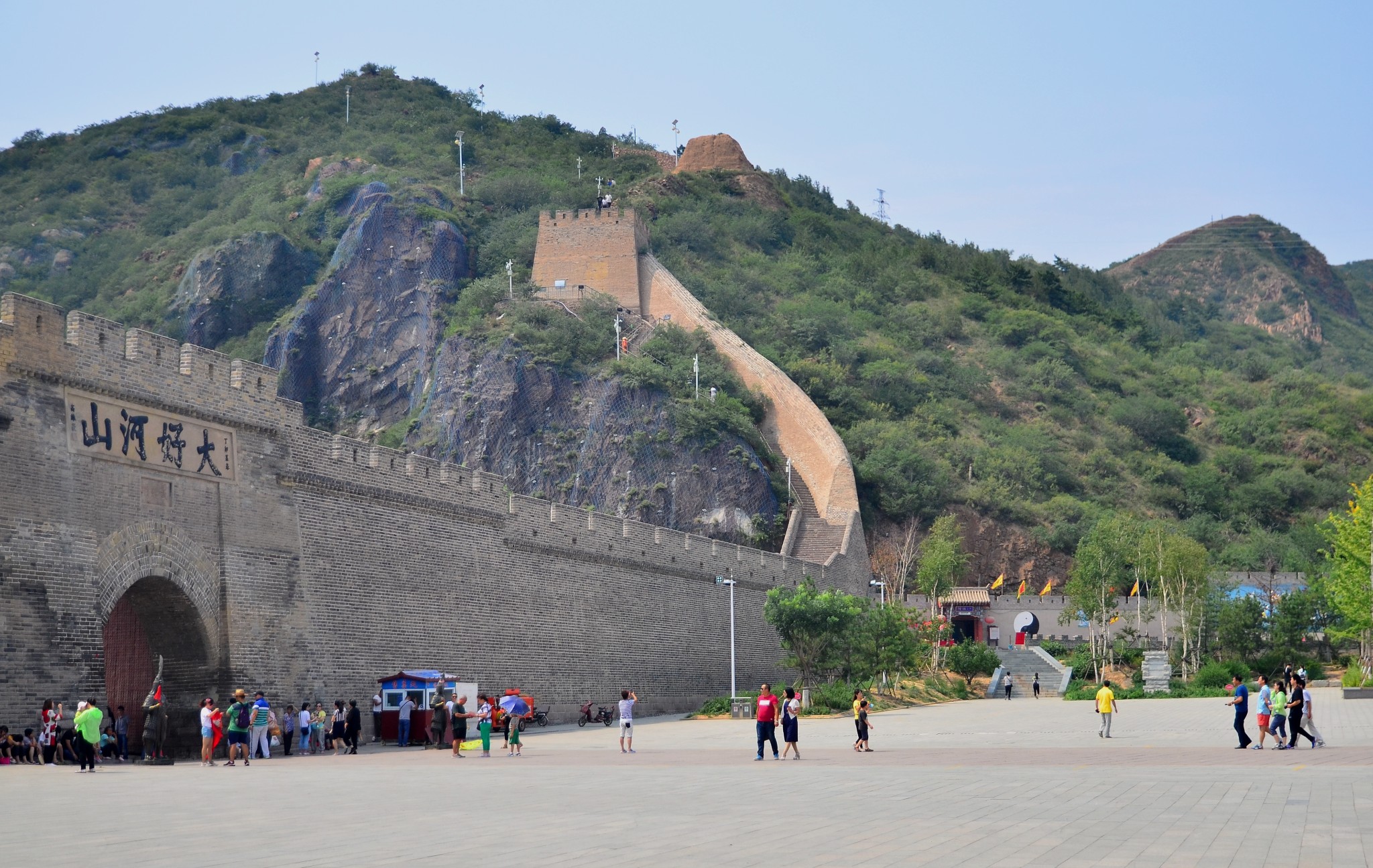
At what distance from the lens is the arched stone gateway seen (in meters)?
22.6

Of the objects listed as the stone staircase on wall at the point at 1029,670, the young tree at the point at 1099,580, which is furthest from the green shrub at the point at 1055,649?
the stone staircase on wall at the point at 1029,670

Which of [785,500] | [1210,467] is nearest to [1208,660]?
[785,500]

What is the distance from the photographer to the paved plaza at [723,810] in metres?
9.13

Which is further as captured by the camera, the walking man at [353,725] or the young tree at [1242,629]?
the young tree at [1242,629]

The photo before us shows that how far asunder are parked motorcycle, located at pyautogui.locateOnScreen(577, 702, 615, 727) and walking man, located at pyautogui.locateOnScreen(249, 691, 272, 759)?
10.7 meters

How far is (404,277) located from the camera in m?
69.3

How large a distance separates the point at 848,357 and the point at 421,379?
71.8ft

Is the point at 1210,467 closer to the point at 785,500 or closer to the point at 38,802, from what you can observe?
the point at 785,500

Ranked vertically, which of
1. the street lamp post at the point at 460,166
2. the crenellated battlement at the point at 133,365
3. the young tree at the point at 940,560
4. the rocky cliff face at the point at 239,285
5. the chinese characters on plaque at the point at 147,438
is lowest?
the young tree at the point at 940,560

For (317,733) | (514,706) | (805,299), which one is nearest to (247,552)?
(317,733)

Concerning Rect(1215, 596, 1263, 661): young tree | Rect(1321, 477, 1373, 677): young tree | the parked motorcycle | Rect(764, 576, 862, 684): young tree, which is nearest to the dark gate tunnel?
the parked motorcycle

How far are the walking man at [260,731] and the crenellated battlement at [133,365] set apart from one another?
16.0 feet

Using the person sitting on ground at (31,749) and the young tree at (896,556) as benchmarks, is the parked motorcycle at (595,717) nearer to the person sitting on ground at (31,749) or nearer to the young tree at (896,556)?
the person sitting on ground at (31,749)

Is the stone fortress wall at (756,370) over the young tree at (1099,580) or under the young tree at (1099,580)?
over
